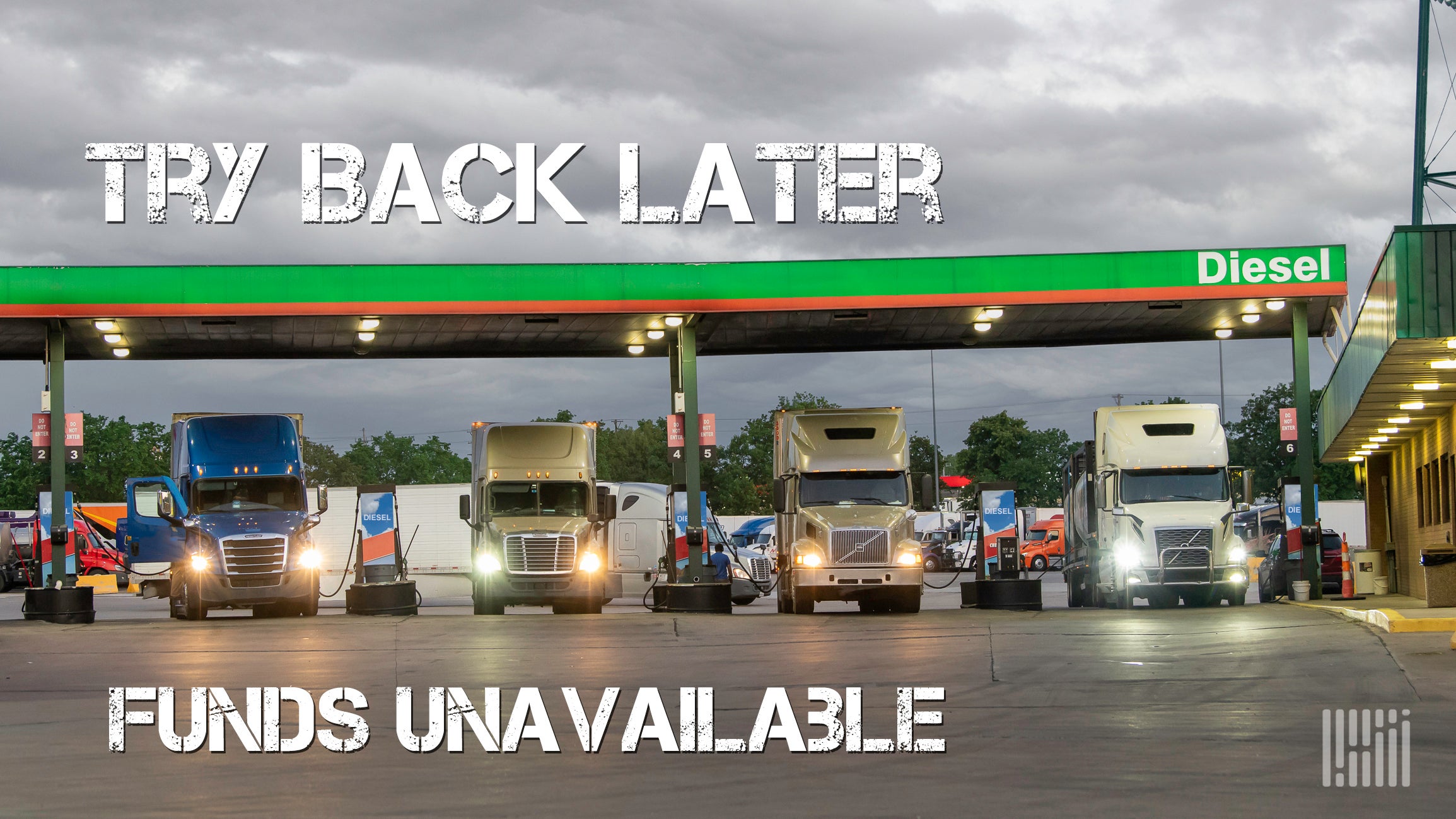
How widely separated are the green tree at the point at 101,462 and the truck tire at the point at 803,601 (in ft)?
266

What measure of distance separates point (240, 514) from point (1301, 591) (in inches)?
754

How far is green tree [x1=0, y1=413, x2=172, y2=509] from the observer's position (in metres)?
99.8

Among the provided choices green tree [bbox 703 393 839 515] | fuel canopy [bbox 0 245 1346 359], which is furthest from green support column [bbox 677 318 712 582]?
green tree [bbox 703 393 839 515]

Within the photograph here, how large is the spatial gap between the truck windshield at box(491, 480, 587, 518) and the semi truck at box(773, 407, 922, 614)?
3.96 meters

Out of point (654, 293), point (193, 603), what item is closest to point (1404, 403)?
point (654, 293)

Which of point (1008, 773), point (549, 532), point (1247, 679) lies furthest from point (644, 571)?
point (1008, 773)

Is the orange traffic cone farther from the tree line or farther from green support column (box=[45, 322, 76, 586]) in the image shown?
the tree line

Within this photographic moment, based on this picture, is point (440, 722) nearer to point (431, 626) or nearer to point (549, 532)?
point (431, 626)

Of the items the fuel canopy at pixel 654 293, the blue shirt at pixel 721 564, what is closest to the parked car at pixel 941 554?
the blue shirt at pixel 721 564

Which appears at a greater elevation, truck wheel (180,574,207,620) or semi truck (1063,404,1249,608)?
semi truck (1063,404,1249,608)

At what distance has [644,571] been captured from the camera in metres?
37.2

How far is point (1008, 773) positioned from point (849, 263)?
19.2 meters

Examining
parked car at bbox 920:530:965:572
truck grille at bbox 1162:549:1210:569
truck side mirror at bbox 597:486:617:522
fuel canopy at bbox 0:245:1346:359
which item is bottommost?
parked car at bbox 920:530:965:572

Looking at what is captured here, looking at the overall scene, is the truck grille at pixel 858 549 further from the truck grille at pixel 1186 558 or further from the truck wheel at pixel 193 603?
the truck wheel at pixel 193 603
